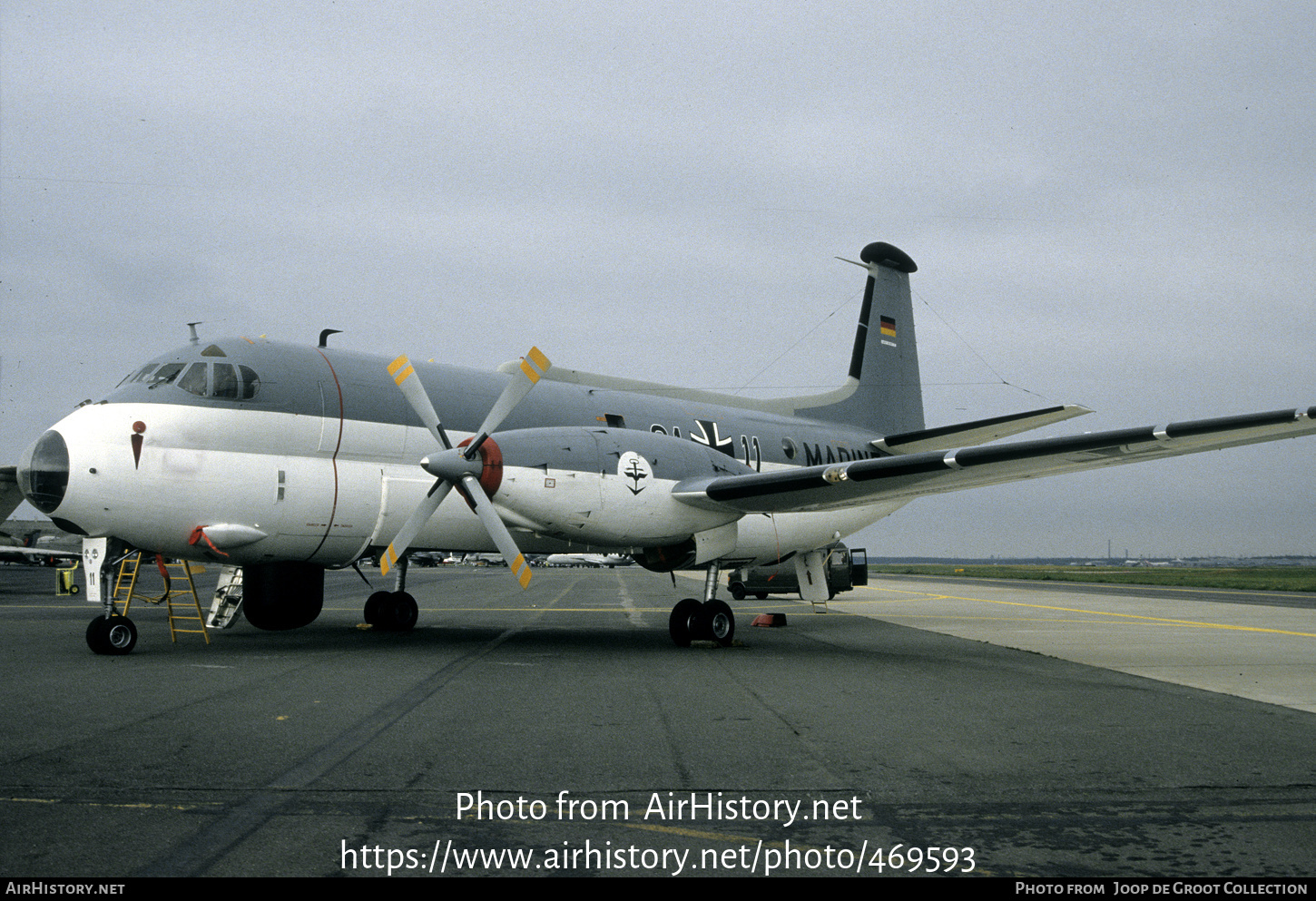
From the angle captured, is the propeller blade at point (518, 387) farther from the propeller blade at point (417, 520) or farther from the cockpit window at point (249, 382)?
the cockpit window at point (249, 382)

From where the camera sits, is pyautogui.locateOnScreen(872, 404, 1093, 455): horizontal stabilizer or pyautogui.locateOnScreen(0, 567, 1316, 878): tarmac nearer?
pyautogui.locateOnScreen(0, 567, 1316, 878): tarmac

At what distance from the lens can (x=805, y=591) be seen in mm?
19156

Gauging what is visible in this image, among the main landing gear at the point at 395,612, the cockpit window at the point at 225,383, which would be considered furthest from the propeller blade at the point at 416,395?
the main landing gear at the point at 395,612

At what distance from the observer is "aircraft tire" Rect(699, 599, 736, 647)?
14.8 metres

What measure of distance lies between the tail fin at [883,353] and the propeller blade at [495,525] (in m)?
12.7

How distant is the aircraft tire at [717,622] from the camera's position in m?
14.8

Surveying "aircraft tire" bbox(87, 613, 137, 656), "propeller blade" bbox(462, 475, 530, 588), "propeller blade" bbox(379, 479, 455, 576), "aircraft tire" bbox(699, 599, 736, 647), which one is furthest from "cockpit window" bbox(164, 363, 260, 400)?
"aircraft tire" bbox(699, 599, 736, 647)

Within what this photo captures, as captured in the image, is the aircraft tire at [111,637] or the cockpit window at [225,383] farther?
the cockpit window at [225,383]

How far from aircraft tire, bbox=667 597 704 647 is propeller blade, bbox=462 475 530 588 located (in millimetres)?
2699

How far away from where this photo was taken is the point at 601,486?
1369 centimetres

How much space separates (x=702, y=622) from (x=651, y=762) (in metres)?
8.26

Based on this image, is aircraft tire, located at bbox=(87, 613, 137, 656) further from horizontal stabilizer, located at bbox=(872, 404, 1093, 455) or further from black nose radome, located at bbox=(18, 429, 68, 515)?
horizontal stabilizer, located at bbox=(872, 404, 1093, 455)

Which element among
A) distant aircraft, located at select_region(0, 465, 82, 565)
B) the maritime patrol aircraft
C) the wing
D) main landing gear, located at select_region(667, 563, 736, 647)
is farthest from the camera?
distant aircraft, located at select_region(0, 465, 82, 565)

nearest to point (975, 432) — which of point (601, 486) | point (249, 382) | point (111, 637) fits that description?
point (601, 486)
